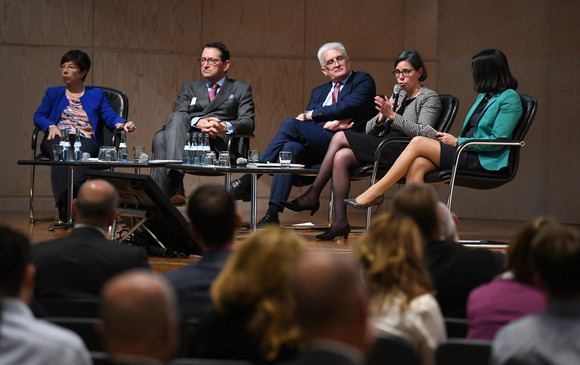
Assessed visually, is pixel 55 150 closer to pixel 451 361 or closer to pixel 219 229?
pixel 219 229

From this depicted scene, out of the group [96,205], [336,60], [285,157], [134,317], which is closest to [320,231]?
[285,157]

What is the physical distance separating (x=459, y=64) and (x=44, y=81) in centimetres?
408

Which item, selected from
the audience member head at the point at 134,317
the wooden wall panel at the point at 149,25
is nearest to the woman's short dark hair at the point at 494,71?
the wooden wall panel at the point at 149,25

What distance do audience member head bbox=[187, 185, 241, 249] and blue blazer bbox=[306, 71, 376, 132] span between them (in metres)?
3.42

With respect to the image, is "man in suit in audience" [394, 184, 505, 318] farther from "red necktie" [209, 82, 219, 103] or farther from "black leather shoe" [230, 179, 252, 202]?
"red necktie" [209, 82, 219, 103]

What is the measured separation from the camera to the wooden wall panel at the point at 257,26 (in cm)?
753

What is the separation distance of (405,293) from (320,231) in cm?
376

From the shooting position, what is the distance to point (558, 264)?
1.45m

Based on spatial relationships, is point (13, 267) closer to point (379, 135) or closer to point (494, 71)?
point (494, 71)

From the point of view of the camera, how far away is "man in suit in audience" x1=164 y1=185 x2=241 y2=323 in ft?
6.05

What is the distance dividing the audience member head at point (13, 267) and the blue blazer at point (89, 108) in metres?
4.52

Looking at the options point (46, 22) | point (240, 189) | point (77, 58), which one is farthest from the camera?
point (46, 22)

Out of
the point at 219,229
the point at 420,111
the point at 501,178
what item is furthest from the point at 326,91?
the point at 219,229

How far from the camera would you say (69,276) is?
6.91 ft
